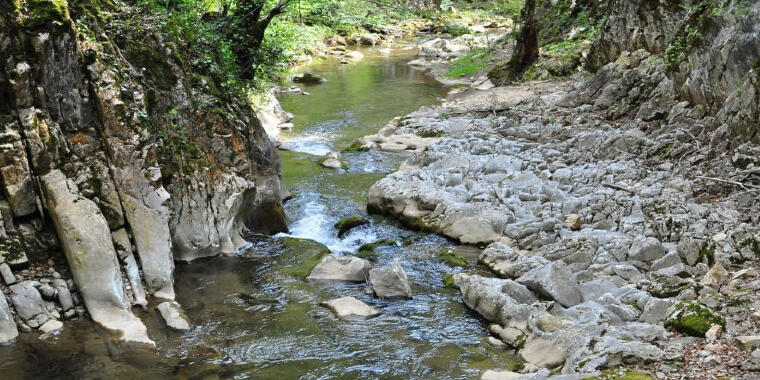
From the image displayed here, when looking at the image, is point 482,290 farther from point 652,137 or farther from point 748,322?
point 652,137

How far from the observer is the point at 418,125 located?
1969cm

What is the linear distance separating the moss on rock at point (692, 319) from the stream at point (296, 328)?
71.9 inches

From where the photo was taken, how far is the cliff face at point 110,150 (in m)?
7.97

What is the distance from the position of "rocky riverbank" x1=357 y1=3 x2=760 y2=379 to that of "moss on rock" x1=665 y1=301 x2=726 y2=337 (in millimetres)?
15

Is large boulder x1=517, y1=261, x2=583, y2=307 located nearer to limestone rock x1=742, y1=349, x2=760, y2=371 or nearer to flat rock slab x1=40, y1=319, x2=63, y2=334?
limestone rock x1=742, y1=349, x2=760, y2=371

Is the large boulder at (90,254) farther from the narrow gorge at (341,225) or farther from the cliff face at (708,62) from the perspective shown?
the cliff face at (708,62)

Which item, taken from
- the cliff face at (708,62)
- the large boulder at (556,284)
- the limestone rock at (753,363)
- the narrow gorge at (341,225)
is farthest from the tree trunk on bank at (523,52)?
the limestone rock at (753,363)

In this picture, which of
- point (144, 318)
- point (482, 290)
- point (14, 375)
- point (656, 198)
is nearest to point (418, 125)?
point (656, 198)

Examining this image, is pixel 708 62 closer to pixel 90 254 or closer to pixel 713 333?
pixel 713 333

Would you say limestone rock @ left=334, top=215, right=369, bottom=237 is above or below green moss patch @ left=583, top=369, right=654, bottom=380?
below

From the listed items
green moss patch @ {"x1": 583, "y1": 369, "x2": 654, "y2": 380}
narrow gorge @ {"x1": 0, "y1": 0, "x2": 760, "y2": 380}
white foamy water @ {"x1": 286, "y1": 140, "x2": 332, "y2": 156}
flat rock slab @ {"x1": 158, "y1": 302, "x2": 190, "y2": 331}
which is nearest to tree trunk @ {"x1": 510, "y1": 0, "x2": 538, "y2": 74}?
narrow gorge @ {"x1": 0, "y1": 0, "x2": 760, "y2": 380}

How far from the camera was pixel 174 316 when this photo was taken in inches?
322

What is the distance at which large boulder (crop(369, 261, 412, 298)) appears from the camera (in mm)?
9445

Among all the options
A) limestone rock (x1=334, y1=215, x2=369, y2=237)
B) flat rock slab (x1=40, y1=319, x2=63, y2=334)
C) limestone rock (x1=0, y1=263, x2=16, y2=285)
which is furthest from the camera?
limestone rock (x1=334, y1=215, x2=369, y2=237)
